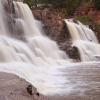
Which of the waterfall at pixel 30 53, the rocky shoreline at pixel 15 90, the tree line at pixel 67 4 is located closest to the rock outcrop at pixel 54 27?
the waterfall at pixel 30 53

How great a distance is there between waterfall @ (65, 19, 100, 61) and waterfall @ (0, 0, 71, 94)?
149cm

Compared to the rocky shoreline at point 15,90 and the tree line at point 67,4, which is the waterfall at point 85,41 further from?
the rocky shoreline at point 15,90

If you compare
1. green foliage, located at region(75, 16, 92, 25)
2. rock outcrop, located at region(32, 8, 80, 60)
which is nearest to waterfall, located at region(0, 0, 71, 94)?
rock outcrop, located at region(32, 8, 80, 60)

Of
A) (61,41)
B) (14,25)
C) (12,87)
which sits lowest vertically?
(61,41)

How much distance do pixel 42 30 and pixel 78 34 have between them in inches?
114

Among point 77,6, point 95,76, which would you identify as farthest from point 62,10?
point 95,76

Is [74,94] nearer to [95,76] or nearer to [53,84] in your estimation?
[53,84]

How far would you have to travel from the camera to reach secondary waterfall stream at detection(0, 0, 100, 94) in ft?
53.7

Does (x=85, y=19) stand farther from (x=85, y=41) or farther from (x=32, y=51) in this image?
(x=32, y=51)

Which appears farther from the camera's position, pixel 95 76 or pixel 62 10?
pixel 62 10

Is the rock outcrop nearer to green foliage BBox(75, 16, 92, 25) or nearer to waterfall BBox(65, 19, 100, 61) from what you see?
waterfall BBox(65, 19, 100, 61)

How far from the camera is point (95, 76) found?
1617 centimetres

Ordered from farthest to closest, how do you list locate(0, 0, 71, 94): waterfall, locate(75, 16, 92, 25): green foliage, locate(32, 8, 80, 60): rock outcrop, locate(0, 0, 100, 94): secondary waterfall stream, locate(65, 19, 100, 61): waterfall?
locate(75, 16, 92, 25): green foliage
locate(32, 8, 80, 60): rock outcrop
locate(65, 19, 100, 61): waterfall
locate(0, 0, 100, 94): secondary waterfall stream
locate(0, 0, 71, 94): waterfall

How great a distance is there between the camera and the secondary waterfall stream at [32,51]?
16.4 meters
